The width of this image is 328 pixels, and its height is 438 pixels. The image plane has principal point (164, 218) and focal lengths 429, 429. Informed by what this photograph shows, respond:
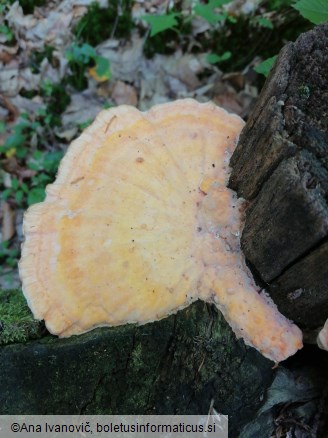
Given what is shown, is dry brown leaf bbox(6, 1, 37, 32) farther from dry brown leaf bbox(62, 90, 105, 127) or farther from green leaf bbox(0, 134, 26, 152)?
green leaf bbox(0, 134, 26, 152)

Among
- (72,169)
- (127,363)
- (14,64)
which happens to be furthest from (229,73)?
(127,363)

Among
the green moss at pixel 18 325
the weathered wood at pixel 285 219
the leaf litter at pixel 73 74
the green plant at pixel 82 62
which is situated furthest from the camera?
the leaf litter at pixel 73 74

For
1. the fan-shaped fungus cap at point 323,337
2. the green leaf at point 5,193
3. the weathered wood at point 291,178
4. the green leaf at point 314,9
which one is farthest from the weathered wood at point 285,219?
the green leaf at point 5,193

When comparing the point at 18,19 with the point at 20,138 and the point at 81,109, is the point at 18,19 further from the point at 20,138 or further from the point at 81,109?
the point at 20,138

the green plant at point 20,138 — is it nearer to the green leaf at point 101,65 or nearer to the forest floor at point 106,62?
the forest floor at point 106,62

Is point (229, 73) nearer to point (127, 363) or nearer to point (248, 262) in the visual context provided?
point (248, 262)

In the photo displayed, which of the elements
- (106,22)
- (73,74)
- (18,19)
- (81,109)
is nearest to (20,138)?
(81,109)

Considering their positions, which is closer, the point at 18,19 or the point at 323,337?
the point at 323,337
